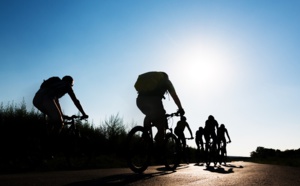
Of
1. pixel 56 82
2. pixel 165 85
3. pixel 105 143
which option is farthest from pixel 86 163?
pixel 105 143

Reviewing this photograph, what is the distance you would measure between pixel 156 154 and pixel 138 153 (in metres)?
0.52

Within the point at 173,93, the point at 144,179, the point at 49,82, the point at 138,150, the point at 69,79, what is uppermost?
the point at 69,79

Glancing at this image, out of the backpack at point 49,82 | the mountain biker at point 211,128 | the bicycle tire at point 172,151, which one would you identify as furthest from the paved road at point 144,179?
the mountain biker at point 211,128

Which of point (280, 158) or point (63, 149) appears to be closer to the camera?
point (63, 149)

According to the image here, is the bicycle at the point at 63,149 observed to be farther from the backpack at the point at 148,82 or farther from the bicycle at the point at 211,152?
the bicycle at the point at 211,152

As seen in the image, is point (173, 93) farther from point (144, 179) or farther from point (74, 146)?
point (74, 146)

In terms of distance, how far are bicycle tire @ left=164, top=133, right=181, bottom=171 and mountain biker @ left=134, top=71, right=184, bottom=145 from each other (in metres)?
1.01

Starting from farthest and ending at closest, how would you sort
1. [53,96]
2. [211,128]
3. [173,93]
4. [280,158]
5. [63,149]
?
[280,158], [211,128], [63,149], [53,96], [173,93]

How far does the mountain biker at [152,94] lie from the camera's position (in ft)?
25.1

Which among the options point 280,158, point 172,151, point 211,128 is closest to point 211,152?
point 211,128

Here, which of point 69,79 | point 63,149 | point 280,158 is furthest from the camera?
point 280,158

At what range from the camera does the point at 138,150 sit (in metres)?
7.68

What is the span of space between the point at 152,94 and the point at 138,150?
119cm

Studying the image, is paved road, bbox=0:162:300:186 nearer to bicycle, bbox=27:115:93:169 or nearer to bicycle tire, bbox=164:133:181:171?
bicycle tire, bbox=164:133:181:171
